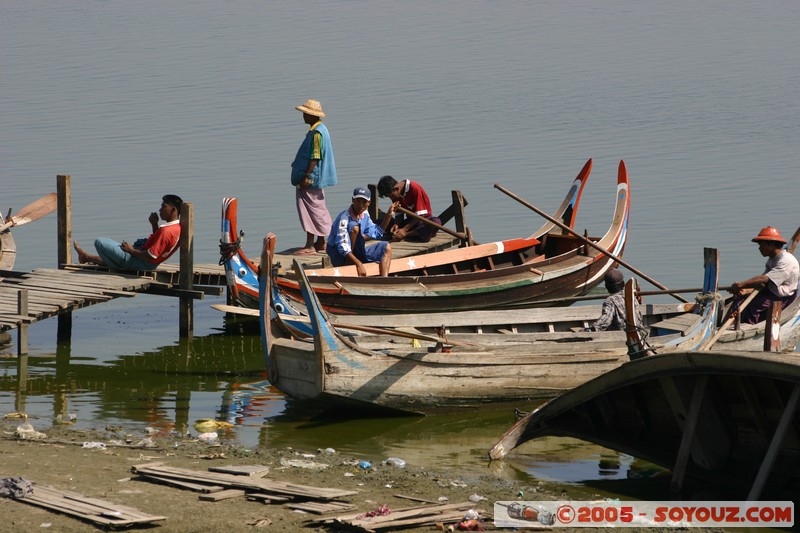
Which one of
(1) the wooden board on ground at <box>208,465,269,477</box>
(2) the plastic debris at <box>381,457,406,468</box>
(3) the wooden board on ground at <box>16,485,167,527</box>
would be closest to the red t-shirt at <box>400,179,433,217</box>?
(2) the plastic debris at <box>381,457,406,468</box>

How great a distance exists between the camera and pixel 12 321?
13.2 meters

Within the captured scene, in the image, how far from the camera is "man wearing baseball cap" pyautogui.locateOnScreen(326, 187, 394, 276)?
14.5 metres

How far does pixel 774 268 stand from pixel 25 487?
707cm

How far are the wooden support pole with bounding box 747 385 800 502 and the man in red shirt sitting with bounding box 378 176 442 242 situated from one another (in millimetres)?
8187

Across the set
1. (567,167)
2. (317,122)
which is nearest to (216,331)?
(317,122)

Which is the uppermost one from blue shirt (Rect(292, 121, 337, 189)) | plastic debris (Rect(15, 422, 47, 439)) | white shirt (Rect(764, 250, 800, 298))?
blue shirt (Rect(292, 121, 337, 189))

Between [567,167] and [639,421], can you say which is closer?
[639,421]

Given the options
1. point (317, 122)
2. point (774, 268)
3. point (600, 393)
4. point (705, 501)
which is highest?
point (317, 122)

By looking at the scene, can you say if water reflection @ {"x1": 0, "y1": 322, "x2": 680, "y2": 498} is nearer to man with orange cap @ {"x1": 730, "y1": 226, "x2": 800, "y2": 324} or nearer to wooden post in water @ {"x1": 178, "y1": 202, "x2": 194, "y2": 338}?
wooden post in water @ {"x1": 178, "y1": 202, "x2": 194, "y2": 338}

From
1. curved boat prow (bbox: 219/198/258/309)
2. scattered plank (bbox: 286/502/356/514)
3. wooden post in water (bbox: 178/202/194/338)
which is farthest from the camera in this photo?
wooden post in water (bbox: 178/202/194/338)

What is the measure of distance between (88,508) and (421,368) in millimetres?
4135

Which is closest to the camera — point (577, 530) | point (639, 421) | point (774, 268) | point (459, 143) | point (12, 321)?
point (577, 530)

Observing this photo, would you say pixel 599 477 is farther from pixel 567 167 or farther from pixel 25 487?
pixel 567 167

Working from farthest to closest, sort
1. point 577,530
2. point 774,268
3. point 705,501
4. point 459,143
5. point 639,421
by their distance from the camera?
1. point 459,143
2. point 774,268
3. point 639,421
4. point 705,501
5. point 577,530
